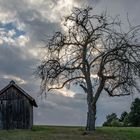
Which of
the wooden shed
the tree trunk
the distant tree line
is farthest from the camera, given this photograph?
the distant tree line

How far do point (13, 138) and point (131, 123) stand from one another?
177ft

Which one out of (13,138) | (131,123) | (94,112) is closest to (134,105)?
(131,123)

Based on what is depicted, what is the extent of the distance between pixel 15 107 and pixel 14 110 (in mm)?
481

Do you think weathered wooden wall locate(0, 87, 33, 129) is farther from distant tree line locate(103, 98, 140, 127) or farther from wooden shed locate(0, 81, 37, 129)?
distant tree line locate(103, 98, 140, 127)

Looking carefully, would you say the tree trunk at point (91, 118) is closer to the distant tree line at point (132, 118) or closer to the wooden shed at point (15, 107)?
the wooden shed at point (15, 107)

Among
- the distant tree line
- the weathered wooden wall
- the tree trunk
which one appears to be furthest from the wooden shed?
the distant tree line

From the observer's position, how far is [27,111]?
2448 inches

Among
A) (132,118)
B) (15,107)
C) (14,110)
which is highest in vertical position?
(15,107)

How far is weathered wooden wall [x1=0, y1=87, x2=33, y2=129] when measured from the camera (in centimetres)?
6219

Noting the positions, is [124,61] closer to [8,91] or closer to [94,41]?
[94,41]

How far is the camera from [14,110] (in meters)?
62.7

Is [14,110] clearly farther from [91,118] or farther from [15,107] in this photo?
[91,118]

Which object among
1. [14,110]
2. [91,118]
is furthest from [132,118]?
[14,110]

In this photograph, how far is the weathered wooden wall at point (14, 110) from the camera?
6219 cm
